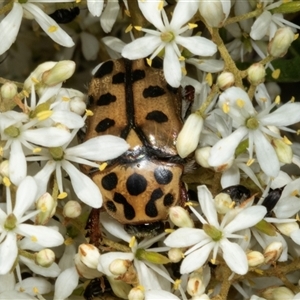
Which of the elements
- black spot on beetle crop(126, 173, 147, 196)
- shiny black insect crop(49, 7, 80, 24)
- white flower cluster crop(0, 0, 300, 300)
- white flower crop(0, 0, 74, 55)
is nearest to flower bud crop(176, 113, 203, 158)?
white flower cluster crop(0, 0, 300, 300)

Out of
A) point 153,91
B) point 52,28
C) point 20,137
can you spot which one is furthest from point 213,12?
point 20,137

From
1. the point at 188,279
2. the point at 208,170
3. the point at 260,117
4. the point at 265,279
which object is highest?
the point at 260,117

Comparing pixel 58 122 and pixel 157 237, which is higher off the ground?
pixel 58 122

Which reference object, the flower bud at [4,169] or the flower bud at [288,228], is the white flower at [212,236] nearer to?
the flower bud at [288,228]

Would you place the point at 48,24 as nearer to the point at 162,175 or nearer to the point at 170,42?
the point at 170,42

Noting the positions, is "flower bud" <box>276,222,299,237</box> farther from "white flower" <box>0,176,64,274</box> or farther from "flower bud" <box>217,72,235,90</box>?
"white flower" <box>0,176,64,274</box>

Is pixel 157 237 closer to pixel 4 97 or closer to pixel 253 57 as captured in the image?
pixel 4 97

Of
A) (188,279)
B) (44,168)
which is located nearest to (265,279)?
(188,279)

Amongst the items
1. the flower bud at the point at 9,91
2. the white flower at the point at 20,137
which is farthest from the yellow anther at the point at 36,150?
the flower bud at the point at 9,91
